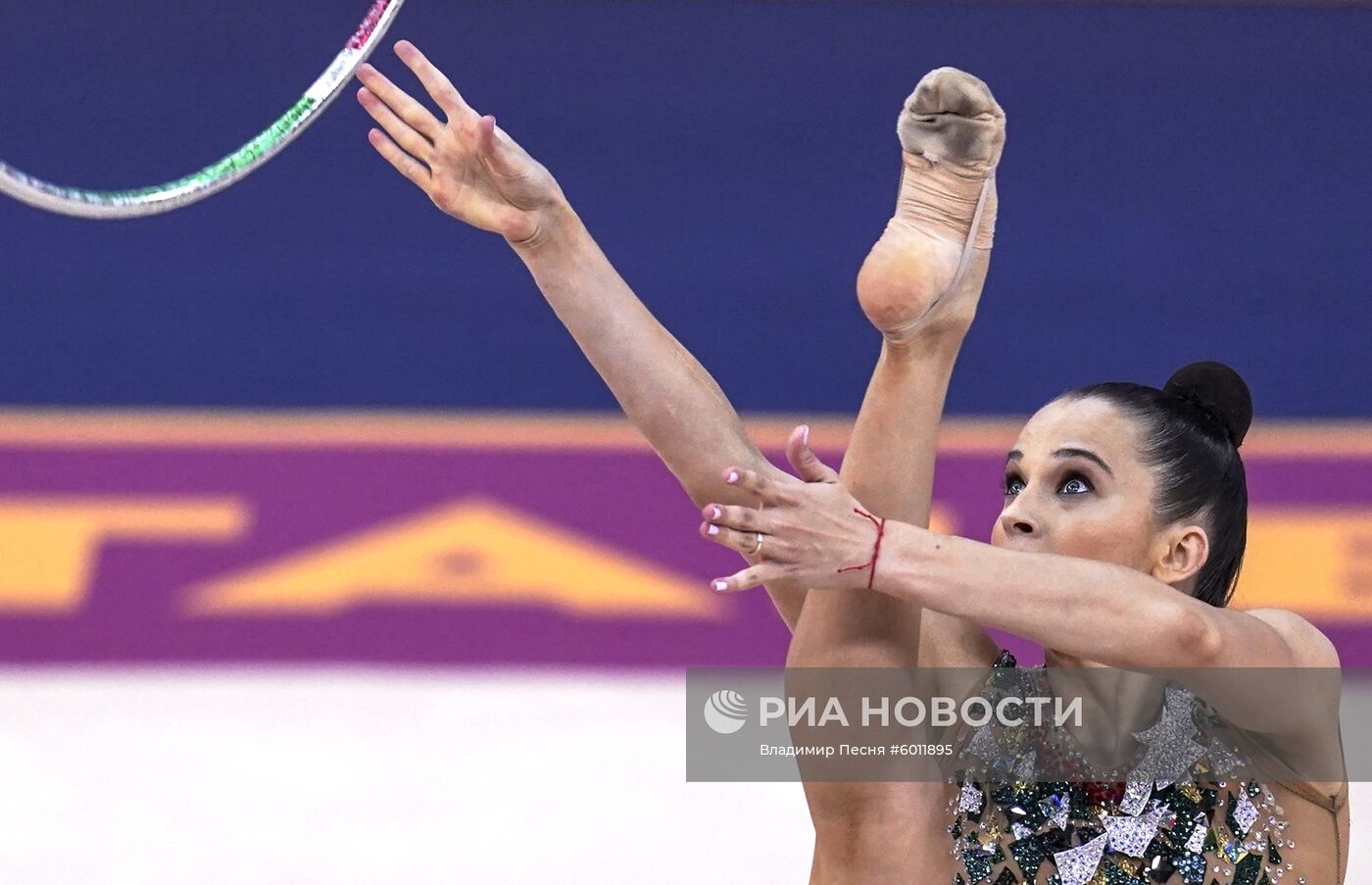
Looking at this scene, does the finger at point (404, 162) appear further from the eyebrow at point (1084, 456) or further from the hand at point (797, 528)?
the eyebrow at point (1084, 456)

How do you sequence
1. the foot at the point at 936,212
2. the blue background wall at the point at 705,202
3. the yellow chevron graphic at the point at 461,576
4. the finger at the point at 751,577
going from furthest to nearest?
the blue background wall at the point at 705,202 < the yellow chevron graphic at the point at 461,576 < the foot at the point at 936,212 < the finger at the point at 751,577

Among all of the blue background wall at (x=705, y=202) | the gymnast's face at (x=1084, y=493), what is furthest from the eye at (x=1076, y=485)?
the blue background wall at (x=705, y=202)

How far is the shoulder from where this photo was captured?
1.39m

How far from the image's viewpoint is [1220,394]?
1.53 meters

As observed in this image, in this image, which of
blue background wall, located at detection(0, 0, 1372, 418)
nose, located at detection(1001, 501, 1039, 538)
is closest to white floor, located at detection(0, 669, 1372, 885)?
blue background wall, located at detection(0, 0, 1372, 418)

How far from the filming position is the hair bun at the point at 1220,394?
1.52m

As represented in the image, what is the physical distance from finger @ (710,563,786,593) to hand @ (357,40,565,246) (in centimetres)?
43

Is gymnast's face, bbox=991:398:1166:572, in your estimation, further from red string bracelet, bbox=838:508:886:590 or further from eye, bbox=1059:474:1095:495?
red string bracelet, bbox=838:508:886:590

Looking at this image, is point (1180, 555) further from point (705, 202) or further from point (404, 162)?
point (705, 202)

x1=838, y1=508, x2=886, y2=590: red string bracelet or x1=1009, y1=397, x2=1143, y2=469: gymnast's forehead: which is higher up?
x1=1009, y1=397, x2=1143, y2=469: gymnast's forehead

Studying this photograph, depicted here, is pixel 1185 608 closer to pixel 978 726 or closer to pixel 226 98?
pixel 978 726

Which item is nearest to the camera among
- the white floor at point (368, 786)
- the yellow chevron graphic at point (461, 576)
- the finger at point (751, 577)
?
the finger at point (751, 577)

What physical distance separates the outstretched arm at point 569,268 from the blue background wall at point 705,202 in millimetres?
1789

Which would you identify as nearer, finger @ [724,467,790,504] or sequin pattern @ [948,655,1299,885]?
finger @ [724,467,790,504]
